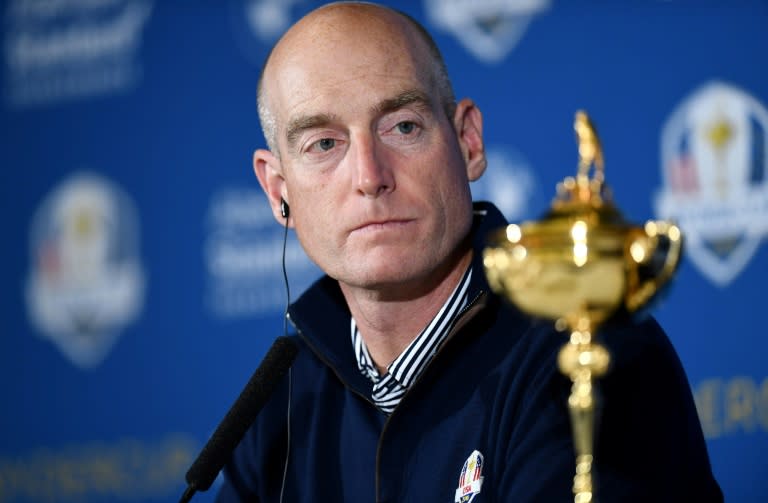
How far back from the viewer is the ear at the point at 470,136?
1776 millimetres

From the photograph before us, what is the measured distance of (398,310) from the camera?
1.68 meters

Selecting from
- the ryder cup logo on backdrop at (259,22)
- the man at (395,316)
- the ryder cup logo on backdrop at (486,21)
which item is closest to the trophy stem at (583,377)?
the man at (395,316)

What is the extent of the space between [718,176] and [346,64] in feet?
3.05

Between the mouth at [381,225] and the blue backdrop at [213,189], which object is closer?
the mouth at [381,225]

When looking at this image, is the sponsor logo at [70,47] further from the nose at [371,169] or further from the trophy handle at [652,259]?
the trophy handle at [652,259]

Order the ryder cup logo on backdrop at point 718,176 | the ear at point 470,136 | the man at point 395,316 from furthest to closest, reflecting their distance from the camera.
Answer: the ryder cup logo on backdrop at point 718,176
the ear at point 470,136
the man at point 395,316

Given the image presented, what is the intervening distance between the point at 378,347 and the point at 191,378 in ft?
4.44

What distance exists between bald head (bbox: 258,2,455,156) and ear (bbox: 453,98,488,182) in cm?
5

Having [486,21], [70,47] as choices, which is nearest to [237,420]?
[486,21]

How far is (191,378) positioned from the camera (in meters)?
2.99

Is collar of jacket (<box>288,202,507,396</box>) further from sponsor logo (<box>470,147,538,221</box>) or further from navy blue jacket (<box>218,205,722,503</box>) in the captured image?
sponsor logo (<box>470,147,538,221</box>)

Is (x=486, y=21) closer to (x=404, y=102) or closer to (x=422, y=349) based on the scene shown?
(x=404, y=102)

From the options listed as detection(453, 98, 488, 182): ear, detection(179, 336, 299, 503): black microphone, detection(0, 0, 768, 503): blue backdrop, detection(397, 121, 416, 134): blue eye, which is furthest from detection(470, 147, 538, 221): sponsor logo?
detection(179, 336, 299, 503): black microphone

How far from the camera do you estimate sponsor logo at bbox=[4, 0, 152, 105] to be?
3.15 meters
